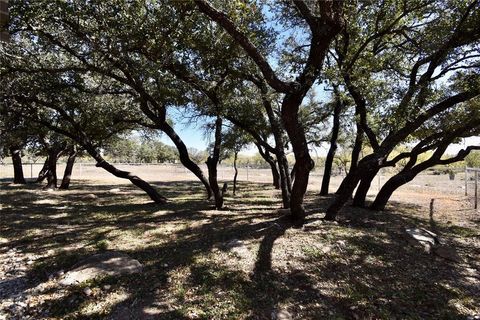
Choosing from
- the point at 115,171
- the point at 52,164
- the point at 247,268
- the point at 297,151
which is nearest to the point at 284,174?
the point at 297,151

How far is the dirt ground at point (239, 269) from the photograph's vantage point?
3889 millimetres

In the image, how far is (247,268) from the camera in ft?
15.9

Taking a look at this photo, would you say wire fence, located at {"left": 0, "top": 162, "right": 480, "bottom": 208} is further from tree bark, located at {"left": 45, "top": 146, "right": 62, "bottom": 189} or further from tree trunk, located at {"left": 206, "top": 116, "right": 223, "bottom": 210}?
tree trunk, located at {"left": 206, "top": 116, "right": 223, "bottom": 210}

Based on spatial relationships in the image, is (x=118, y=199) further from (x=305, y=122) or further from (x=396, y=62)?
(x=396, y=62)

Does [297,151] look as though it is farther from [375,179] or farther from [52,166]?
[375,179]

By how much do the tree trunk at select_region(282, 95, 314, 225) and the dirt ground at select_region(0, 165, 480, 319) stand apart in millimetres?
442

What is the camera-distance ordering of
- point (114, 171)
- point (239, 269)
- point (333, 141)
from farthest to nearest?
point (333, 141)
point (114, 171)
point (239, 269)

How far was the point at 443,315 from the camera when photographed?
394 cm

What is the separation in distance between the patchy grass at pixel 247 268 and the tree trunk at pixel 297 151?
44 centimetres

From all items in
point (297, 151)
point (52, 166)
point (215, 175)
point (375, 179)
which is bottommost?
point (375, 179)

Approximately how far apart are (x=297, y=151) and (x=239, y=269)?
7.69 ft

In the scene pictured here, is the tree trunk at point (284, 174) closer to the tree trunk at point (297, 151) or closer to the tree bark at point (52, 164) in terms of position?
the tree trunk at point (297, 151)

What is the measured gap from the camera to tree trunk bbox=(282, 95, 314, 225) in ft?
17.1

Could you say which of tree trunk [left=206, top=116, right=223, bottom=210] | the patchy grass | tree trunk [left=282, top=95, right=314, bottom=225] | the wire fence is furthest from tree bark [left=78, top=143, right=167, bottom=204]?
the wire fence
